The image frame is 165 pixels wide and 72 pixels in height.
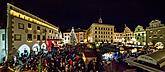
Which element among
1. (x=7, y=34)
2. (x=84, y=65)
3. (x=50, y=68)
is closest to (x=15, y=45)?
(x=7, y=34)

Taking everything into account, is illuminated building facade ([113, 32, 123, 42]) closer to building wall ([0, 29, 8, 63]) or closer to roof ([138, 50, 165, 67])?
building wall ([0, 29, 8, 63])

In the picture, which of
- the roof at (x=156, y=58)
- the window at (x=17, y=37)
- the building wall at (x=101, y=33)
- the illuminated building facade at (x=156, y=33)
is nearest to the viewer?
Result: the roof at (x=156, y=58)

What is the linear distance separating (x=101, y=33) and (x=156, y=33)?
134ft

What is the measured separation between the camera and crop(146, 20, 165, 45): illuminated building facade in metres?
69.6

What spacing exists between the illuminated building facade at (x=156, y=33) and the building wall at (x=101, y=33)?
33.8 meters

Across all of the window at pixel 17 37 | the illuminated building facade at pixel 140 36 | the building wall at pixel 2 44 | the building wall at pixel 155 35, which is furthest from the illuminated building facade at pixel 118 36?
the building wall at pixel 2 44

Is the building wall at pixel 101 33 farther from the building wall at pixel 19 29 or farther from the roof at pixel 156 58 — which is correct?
the roof at pixel 156 58

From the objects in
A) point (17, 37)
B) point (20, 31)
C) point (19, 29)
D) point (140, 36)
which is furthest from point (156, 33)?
point (17, 37)

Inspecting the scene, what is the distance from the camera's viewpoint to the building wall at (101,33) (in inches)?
4282

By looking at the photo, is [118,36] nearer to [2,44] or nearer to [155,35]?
[155,35]

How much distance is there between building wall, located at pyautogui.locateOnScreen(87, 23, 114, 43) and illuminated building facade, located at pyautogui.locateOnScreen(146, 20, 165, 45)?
33.8 m

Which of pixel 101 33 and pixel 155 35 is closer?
pixel 155 35

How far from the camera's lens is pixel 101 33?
110 m

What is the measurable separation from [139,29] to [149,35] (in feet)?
35.8
